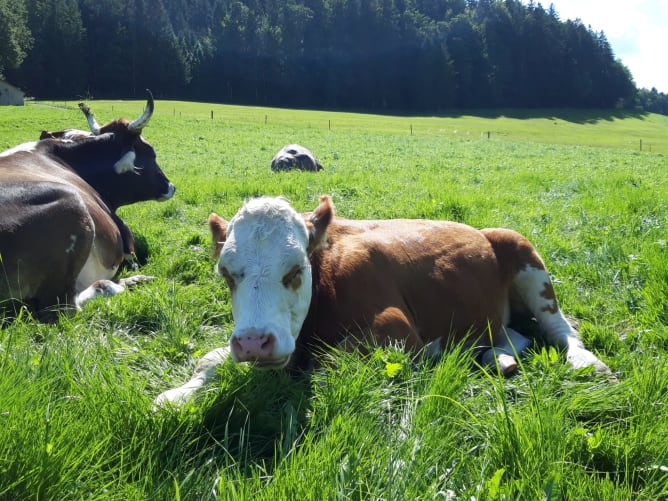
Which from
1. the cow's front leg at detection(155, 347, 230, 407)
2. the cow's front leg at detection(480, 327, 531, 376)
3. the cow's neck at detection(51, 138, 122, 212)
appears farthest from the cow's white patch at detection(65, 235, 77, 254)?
the cow's front leg at detection(480, 327, 531, 376)

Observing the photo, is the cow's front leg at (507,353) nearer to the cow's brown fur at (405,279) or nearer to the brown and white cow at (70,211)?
the cow's brown fur at (405,279)

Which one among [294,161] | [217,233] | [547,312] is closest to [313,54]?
[294,161]

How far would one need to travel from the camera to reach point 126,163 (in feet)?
28.5

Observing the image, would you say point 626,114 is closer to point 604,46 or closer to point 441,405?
point 604,46

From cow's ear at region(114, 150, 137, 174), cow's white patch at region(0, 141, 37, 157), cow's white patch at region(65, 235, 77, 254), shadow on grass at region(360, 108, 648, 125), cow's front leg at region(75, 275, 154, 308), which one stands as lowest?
cow's front leg at region(75, 275, 154, 308)

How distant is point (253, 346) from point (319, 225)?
122 centimetres

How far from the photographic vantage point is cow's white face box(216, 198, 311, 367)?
3.18 meters

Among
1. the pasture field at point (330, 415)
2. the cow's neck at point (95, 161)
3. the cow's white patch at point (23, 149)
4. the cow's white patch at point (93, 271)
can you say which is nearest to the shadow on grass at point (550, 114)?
the cow's neck at point (95, 161)

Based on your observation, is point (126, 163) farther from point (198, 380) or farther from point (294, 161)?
point (294, 161)

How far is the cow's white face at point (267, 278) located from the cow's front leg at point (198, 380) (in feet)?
1.17

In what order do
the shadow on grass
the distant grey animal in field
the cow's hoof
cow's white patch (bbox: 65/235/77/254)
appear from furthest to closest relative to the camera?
the shadow on grass, the distant grey animal in field, the cow's hoof, cow's white patch (bbox: 65/235/77/254)

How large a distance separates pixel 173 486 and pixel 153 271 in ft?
16.0

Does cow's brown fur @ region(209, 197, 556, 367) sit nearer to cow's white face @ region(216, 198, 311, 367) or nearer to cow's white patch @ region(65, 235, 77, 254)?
cow's white face @ region(216, 198, 311, 367)

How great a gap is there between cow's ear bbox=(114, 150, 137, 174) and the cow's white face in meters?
5.50
